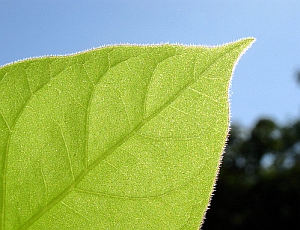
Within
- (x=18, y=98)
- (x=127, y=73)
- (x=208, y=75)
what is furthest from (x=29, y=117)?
(x=208, y=75)

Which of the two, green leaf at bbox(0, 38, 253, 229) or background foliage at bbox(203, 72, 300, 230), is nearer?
green leaf at bbox(0, 38, 253, 229)

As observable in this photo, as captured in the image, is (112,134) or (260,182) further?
(260,182)

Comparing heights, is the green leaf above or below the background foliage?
above

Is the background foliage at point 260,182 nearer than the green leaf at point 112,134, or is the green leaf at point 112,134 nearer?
the green leaf at point 112,134

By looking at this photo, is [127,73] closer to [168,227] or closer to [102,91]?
[102,91]

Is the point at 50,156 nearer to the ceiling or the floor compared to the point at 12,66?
nearer to the floor

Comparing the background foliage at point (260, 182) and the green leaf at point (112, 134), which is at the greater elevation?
the green leaf at point (112, 134)

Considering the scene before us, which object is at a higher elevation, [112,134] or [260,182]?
[112,134]
